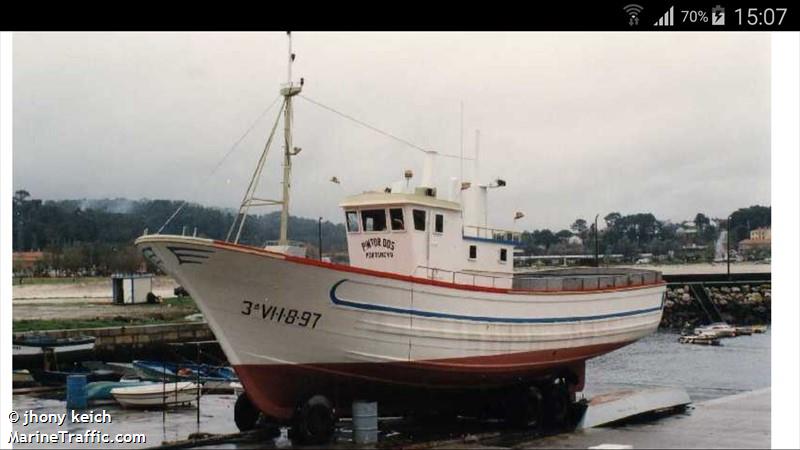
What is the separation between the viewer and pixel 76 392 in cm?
2083

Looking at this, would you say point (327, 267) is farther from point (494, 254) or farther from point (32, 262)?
point (32, 262)

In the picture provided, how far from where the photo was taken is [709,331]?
1977 inches

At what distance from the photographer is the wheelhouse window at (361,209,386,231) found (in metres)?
19.9

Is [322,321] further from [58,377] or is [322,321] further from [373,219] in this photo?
[58,377]

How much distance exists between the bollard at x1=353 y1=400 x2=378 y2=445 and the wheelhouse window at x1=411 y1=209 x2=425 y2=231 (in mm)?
4166

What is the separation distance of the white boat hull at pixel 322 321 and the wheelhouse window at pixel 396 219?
1.85 m

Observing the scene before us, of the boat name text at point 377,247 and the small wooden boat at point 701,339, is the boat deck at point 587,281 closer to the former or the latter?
the boat name text at point 377,247

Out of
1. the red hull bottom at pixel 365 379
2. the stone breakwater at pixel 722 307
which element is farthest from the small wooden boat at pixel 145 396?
the stone breakwater at pixel 722 307

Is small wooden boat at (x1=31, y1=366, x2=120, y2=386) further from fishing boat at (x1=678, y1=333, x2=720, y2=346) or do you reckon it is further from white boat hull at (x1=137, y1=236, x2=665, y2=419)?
fishing boat at (x1=678, y1=333, x2=720, y2=346)

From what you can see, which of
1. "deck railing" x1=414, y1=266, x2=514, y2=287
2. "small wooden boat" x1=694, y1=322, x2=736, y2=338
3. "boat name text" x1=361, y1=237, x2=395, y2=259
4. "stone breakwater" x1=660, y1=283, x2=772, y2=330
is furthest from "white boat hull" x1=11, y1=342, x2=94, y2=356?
"stone breakwater" x1=660, y1=283, x2=772, y2=330

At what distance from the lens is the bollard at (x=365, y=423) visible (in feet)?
56.6

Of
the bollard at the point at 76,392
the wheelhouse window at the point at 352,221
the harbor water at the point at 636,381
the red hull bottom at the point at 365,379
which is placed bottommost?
the harbor water at the point at 636,381

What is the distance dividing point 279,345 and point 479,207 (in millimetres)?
7449

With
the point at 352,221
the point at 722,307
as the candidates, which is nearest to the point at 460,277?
the point at 352,221
